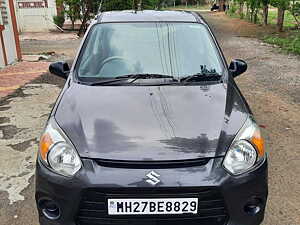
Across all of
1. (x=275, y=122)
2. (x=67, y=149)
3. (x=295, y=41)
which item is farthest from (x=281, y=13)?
(x=67, y=149)

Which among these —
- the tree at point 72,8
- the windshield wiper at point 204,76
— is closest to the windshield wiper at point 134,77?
the windshield wiper at point 204,76

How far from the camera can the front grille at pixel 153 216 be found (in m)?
2.36

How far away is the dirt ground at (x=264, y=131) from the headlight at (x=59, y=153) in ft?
2.93

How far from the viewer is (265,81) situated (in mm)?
8273

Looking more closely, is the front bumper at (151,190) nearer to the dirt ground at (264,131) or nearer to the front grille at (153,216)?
the front grille at (153,216)

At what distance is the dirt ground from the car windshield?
4.34 ft

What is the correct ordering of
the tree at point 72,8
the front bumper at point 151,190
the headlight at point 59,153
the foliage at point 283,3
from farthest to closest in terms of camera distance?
1. the tree at point 72,8
2. the foliage at point 283,3
3. the headlight at point 59,153
4. the front bumper at point 151,190

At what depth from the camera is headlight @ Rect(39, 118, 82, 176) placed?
2467mm

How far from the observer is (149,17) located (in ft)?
13.6

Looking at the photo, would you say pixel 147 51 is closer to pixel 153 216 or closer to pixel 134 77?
pixel 134 77

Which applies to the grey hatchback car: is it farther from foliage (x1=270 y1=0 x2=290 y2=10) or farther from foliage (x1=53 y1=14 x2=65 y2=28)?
foliage (x1=53 y1=14 x2=65 y2=28)

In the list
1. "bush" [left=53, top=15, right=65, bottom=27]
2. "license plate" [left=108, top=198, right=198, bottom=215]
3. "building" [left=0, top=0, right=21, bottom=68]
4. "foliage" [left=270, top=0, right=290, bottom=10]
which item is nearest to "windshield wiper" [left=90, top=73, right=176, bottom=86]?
"license plate" [left=108, top=198, right=198, bottom=215]

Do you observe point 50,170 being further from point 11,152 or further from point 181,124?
point 11,152

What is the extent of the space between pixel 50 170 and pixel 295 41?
1296cm
